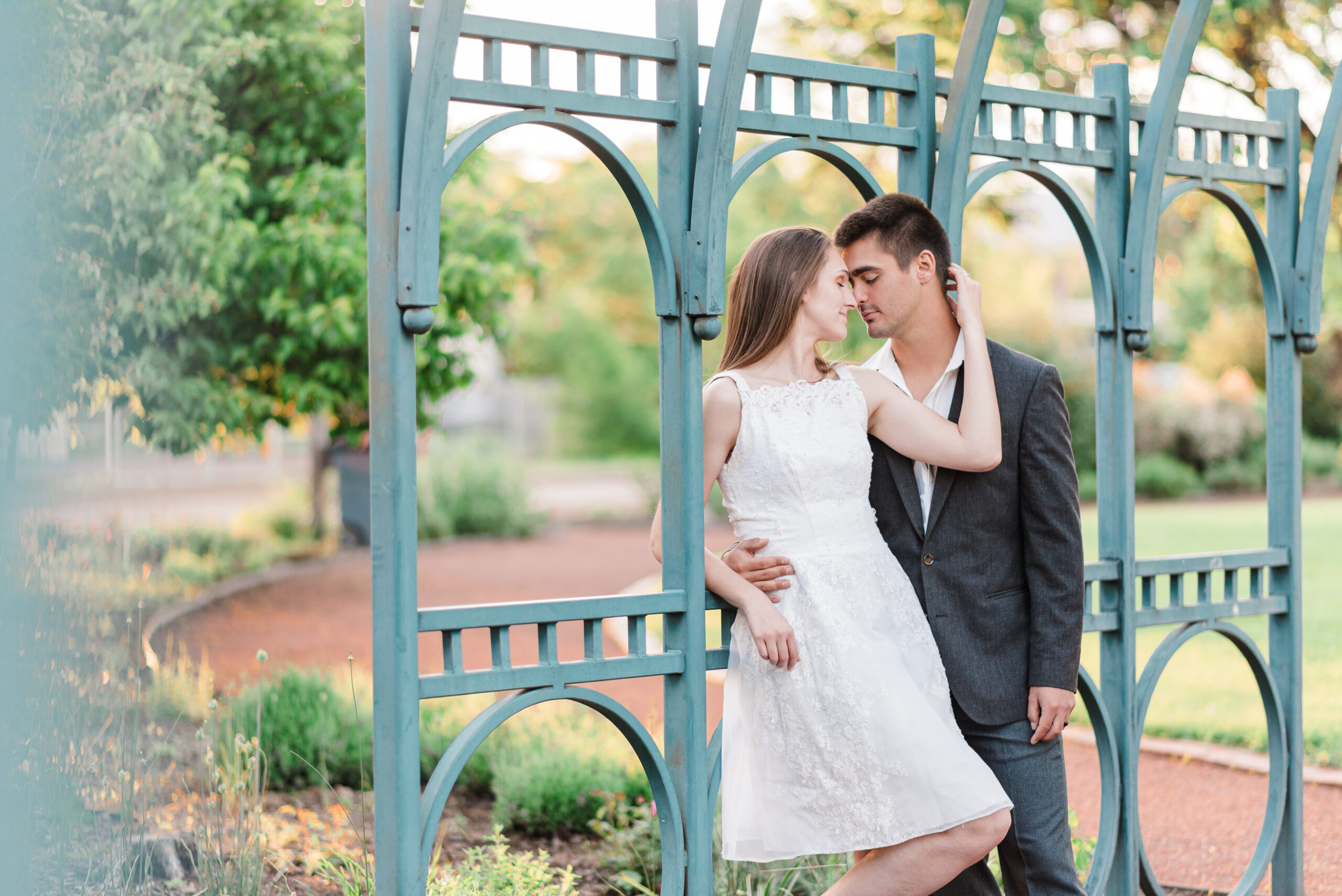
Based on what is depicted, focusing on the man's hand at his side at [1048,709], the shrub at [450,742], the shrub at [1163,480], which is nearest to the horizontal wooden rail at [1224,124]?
the man's hand at his side at [1048,709]

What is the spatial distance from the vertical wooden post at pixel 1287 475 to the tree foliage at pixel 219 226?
13.8ft

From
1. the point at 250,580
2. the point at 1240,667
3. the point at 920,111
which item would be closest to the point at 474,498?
the point at 250,580

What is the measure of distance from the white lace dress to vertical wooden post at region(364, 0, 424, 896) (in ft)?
2.42

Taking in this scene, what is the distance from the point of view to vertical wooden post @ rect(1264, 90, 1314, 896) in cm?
383

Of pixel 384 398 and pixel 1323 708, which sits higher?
pixel 384 398

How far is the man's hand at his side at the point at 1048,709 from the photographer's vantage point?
112 inches

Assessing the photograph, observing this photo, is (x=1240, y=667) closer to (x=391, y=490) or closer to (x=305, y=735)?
(x=305, y=735)

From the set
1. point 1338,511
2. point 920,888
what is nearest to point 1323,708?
point 920,888

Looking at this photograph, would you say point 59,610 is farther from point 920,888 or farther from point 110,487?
point 920,888

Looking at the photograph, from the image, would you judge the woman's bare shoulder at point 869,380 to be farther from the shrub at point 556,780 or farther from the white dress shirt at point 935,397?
the shrub at point 556,780

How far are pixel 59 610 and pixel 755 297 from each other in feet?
9.16

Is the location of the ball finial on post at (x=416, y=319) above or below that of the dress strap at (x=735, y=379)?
above

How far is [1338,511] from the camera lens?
1566 cm

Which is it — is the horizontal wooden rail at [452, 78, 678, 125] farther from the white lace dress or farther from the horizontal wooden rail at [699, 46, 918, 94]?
the white lace dress
